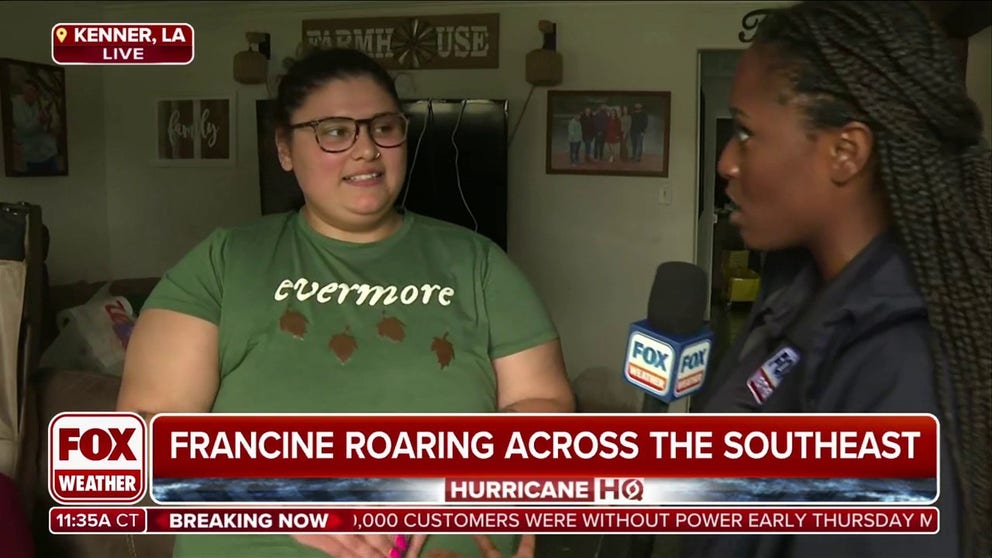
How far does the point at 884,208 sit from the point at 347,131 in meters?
0.37

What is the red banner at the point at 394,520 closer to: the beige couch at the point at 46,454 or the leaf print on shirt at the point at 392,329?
the leaf print on shirt at the point at 392,329

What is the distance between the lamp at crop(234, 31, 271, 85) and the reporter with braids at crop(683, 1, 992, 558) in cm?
115

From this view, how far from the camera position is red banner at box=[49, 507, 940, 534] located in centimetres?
52

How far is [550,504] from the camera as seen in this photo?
545mm

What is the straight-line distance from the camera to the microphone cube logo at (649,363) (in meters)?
0.47

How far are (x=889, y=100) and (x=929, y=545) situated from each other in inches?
9.0

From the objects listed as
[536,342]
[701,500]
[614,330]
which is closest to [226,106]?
[614,330]

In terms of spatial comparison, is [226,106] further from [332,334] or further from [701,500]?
[701,500]

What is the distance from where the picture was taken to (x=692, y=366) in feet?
1.57

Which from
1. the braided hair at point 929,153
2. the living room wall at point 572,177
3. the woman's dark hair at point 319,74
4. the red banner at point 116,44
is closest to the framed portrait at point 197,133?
the living room wall at point 572,177

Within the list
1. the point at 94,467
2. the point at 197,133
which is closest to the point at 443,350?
the point at 94,467

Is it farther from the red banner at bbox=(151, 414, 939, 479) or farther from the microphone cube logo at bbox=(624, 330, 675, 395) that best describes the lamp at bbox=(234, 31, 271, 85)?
the microphone cube logo at bbox=(624, 330, 675, 395)

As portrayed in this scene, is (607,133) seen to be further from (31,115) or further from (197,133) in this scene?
(31,115)

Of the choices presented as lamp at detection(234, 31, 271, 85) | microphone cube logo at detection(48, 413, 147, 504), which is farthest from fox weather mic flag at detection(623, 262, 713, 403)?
lamp at detection(234, 31, 271, 85)
